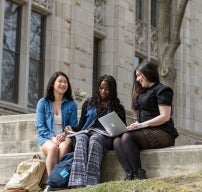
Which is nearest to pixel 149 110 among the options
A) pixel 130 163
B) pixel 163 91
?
pixel 163 91

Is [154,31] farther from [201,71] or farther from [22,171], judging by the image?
[22,171]

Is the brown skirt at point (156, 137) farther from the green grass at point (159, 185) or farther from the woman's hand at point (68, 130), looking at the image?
the woman's hand at point (68, 130)

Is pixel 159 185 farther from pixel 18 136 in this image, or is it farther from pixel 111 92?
pixel 18 136

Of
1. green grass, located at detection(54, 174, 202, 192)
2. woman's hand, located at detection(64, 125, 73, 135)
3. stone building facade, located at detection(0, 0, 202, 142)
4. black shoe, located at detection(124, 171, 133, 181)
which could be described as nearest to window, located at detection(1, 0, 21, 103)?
stone building facade, located at detection(0, 0, 202, 142)

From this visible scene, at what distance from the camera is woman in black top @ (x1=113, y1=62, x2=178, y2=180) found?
8.72 metres

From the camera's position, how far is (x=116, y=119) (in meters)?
9.03

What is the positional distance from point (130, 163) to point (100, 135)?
75 cm

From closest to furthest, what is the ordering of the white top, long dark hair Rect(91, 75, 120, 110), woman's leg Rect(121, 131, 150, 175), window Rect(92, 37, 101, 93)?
woman's leg Rect(121, 131, 150, 175), long dark hair Rect(91, 75, 120, 110), the white top, window Rect(92, 37, 101, 93)

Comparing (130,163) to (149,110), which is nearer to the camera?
(130,163)

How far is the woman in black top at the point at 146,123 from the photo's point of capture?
8.72 m

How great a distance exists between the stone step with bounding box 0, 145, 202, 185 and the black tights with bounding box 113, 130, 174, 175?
0.50 ft

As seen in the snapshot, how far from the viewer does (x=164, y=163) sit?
348 inches

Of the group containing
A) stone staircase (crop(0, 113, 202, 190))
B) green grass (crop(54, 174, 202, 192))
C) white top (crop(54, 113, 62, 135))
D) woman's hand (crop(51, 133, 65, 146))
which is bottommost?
green grass (crop(54, 174, 202, 192))

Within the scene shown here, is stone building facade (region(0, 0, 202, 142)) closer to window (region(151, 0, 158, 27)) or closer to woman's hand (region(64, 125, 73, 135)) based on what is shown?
window (region(151, 0, 158, 27))
